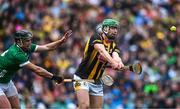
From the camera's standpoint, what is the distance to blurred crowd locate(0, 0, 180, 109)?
68.7ft

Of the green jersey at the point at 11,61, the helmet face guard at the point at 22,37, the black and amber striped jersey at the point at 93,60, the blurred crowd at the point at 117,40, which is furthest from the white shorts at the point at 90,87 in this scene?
the blurred crowd at the point at 117,40

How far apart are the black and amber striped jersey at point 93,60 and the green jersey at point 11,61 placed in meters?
1.26

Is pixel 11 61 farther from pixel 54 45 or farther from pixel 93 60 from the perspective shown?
pixel 93 60

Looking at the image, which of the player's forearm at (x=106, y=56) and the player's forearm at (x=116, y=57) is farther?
the player's forearm at (x=116, y=57)

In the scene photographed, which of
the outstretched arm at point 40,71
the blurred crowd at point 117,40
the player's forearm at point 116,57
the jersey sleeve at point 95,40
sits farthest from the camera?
the blurred crowd at point 117,40

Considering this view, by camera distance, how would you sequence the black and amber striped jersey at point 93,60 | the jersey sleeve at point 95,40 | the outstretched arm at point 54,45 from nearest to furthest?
the jersey sleeve at point 95,40, the black and amber striped jersey at point 93,60, the outstretched arm at point 54,45

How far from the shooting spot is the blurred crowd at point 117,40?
20938 mm

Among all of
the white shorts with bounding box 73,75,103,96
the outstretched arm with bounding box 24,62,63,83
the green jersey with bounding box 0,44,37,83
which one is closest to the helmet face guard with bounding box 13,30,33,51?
the green jersey with bounding box 0,44,37,83

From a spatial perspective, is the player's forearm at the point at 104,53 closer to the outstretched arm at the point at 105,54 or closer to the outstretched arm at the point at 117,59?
the outstretched arm at the point at 105,54

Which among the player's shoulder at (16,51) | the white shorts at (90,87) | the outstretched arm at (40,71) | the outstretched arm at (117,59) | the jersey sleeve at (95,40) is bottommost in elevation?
the white shorts at (90,87)

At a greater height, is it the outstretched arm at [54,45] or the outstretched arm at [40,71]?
the outstretched arm at [54,45]

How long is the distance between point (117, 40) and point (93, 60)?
8119 millimetres

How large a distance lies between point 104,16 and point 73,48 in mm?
2218

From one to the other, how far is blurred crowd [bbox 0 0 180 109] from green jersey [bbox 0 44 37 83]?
5350 mm
